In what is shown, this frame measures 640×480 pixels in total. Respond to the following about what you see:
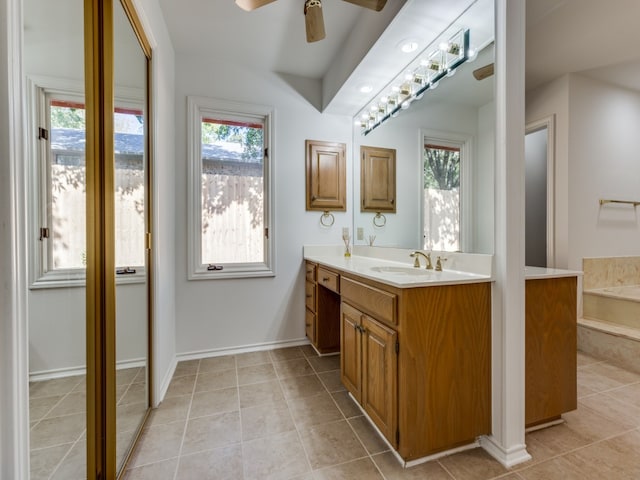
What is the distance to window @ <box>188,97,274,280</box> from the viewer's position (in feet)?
8.15

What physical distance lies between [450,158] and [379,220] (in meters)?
Answer: 0.88

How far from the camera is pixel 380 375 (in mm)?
1401

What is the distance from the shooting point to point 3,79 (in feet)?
1.90

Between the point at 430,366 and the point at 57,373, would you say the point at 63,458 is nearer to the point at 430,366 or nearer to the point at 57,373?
the point at 57,373

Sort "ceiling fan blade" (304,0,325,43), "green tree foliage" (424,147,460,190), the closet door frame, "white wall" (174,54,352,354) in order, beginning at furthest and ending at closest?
"white wall" (174,54,352,354) → "green tree foliage" (424,147,460,190) → "ceiling fan blade" (304,0,325,43) → the closet door frame

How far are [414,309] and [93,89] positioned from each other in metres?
1.59

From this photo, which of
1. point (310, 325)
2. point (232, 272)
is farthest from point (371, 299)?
point (232, 272)

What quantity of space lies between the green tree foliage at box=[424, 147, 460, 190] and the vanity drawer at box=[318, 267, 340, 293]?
3.18 ft

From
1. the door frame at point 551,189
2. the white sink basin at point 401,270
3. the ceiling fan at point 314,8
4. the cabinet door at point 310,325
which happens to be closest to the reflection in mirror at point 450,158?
the white sink basin at point 401,270

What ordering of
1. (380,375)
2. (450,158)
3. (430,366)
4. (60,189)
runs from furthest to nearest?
(450,158), (380,375), (430,366), (60,189)

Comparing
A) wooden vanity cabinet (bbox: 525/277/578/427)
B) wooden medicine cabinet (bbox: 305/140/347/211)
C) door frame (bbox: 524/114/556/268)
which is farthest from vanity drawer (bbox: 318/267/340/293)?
door frame (bbox: 524/114/556/268)

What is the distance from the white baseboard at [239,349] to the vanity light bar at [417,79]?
2.20m

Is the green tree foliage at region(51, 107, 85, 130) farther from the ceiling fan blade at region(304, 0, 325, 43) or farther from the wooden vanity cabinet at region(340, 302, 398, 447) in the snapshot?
the wooden vanity cabinet at region(340, 302, 398, 447)

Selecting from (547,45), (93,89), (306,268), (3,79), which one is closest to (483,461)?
(306,268)
